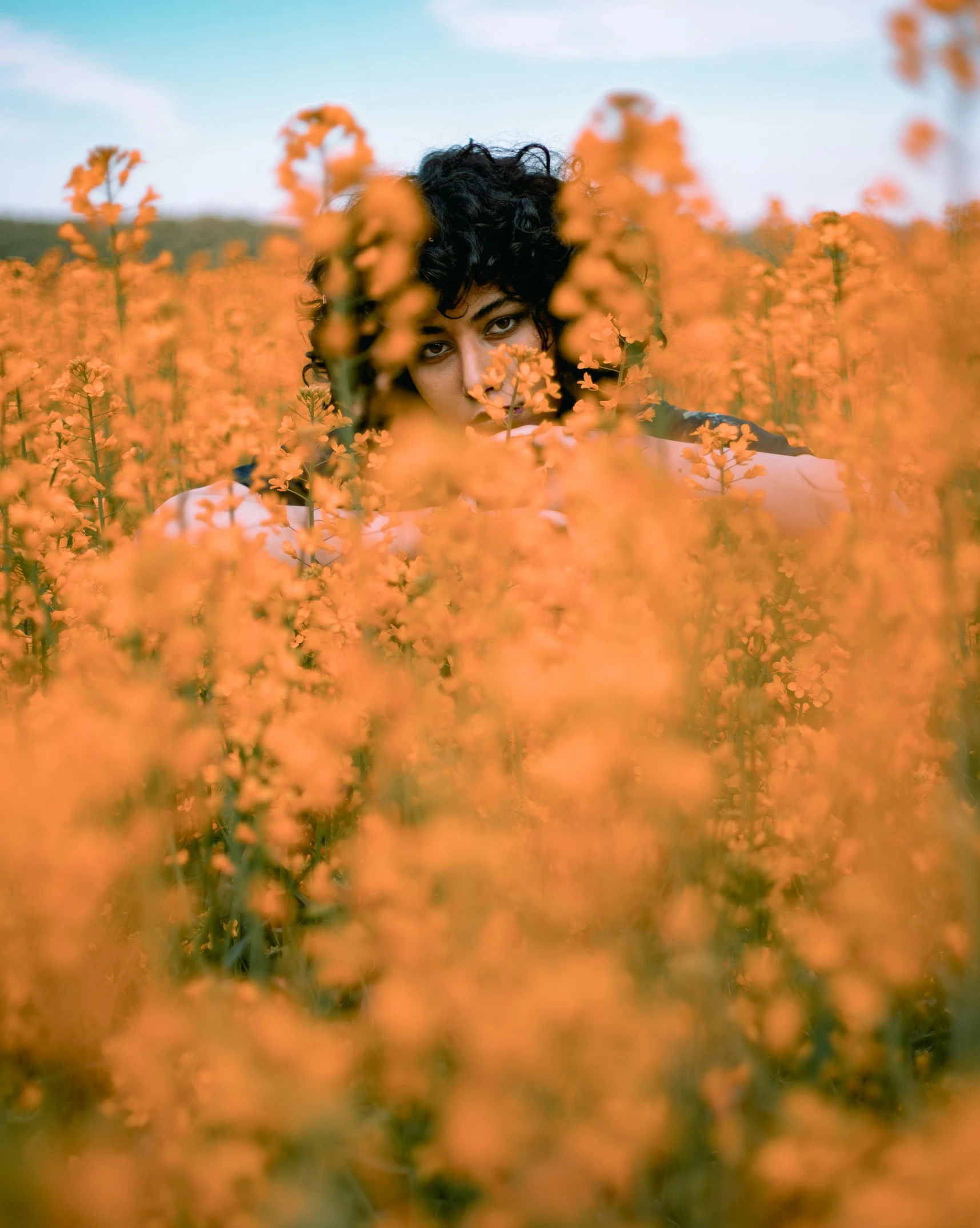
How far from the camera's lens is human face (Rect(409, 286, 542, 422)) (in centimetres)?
335

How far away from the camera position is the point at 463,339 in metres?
3.32

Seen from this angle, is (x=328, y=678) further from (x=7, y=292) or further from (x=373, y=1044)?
(x=7, y=292)

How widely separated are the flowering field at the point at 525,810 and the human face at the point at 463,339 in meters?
0.71

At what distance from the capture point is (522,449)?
2.12m

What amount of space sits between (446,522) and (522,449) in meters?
0.35

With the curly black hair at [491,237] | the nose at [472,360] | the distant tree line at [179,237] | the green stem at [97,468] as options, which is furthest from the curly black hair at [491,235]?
the distant tree line at [179,237]

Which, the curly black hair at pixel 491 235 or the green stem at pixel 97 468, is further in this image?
the curly black hair at pixel 491 235

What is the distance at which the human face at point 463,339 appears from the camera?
11.0 ft

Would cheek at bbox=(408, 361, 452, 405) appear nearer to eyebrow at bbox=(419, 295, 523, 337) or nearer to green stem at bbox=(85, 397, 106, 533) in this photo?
eyebrow at bbox=(419, 295, 523, 337)

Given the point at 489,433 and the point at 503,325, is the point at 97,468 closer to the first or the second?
the point at 489,433

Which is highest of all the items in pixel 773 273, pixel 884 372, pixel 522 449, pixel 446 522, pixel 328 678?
pixel 773 273

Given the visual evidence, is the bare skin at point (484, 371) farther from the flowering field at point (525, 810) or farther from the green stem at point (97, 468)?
the green stem at point (97, 468)

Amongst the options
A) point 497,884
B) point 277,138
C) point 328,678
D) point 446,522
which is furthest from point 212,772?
point 277,138

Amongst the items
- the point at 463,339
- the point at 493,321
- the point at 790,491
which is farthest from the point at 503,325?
the point at 790,491
